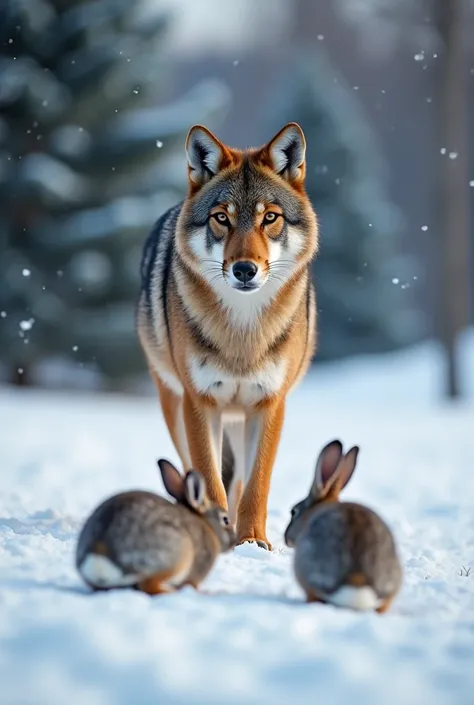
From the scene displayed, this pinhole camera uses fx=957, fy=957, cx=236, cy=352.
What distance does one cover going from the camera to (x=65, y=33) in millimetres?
19469

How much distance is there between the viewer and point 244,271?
5230 mm

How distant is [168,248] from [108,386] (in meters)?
14.9

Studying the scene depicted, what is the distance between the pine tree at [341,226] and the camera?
2639cm

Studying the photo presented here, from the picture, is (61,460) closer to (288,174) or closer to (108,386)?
(288,174)

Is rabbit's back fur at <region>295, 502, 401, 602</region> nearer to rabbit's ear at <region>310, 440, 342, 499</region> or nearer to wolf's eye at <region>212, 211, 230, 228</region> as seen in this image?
rabbit's ear at <region>310, 440, 342, 499</region>

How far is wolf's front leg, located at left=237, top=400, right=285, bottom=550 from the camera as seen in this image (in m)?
5.67

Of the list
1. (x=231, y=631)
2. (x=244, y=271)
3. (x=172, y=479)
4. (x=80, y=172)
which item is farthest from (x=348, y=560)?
(x=80, y=172)

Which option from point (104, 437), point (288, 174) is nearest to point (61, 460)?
point (104, 437)

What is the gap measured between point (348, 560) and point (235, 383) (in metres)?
2.16

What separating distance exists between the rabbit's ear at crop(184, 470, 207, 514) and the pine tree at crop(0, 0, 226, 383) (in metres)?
14.9

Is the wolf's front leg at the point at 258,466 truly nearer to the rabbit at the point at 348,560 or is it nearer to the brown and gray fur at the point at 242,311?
the brown and gray fur at the point at 242,311

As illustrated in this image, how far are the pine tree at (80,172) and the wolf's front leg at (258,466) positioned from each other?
1350cm

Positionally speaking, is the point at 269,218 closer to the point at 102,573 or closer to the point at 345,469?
the point at 345,469

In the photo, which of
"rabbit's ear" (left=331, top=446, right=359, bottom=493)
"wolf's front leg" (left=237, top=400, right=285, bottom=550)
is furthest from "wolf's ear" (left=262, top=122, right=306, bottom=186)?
"rabbit's ear" (left=331, top=446, right=359, bottom=493)
